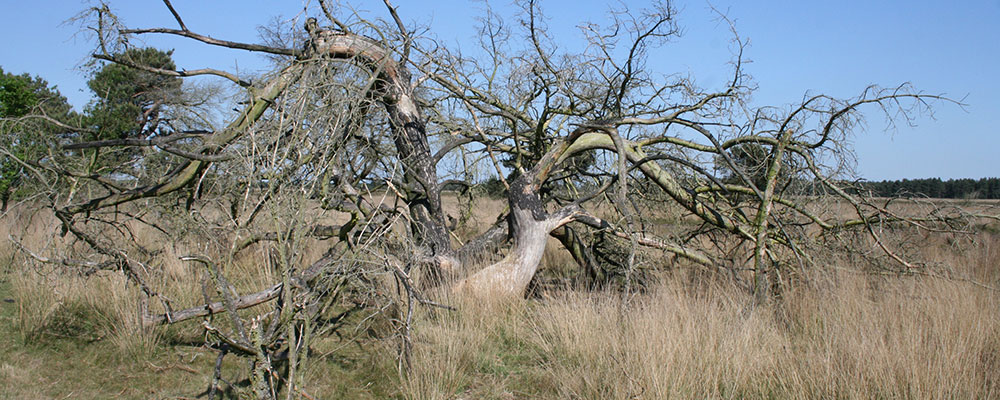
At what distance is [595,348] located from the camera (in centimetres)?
382

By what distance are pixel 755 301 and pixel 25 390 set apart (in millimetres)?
5338

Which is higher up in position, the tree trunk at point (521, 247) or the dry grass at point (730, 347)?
the tree trunk at point (521, 247)

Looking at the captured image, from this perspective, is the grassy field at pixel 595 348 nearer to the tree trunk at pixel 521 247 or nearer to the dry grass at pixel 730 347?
the dry grass at pixel 730 347

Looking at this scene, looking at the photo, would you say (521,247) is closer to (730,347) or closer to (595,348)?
(595,348)

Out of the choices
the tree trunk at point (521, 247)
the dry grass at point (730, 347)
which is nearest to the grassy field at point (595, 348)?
the dry grass at point (730, 347)

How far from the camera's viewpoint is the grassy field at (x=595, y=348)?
3.22 metres

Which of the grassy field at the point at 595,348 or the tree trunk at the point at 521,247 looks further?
the tree trunk at the point at 521,247

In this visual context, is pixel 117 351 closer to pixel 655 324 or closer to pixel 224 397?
pixel 224 397

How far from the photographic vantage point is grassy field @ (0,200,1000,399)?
3.22m

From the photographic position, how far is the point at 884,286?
16.1ft

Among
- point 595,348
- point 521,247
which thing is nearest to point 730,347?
point 595,348

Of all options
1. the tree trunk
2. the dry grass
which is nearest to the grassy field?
the dry grass

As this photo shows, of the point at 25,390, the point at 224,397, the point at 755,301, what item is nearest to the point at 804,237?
the point at 755,301

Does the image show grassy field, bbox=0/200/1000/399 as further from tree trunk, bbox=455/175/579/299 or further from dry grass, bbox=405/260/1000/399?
tree trunk, bbox=455/175/579/299
